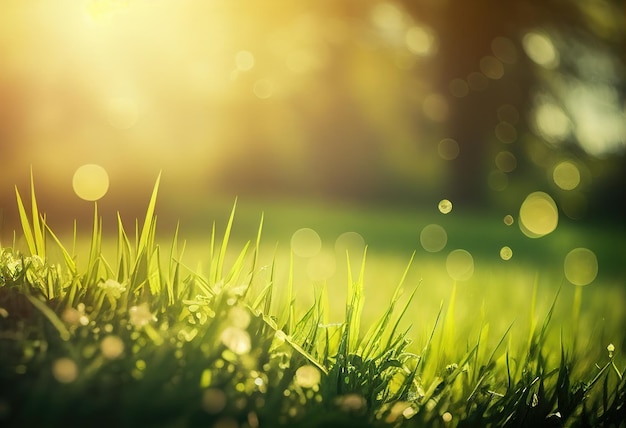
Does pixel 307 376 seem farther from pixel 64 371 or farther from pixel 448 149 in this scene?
pixel 448 149

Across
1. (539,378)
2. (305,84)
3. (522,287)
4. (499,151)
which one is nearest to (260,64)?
(305,84)

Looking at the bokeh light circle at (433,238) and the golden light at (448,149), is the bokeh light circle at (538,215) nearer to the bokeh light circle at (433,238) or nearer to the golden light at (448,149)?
the bokeh light circle at (433,238)

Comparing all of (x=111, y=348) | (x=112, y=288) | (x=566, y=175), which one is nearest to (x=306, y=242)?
(x=112, y=288)

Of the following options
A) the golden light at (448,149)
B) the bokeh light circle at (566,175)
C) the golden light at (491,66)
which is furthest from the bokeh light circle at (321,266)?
the bokeh light circle at (566,175)

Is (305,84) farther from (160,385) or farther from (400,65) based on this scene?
(160,385)

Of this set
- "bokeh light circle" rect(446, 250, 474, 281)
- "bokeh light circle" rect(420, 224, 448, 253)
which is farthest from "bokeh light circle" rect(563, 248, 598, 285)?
"bokeh light circle" rect(420, 224, 448, 253)

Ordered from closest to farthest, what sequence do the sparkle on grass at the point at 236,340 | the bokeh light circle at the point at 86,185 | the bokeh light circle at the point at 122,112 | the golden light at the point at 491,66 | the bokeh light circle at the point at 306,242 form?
the sparkle on grass at the point at 236,340, the bokeh light circle at the point at 86,185, the bokeh light circle at the point at 306,242, the bokeh light circle at the point at 122,112, the golden light at the point at 491,66
